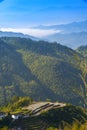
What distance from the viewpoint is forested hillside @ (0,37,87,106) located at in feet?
420

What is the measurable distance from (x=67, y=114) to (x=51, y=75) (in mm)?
94619

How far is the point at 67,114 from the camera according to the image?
4728 centimetres

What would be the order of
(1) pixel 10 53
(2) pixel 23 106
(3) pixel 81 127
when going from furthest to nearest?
(1) pixel 10 53
(2) pixel 23 106
(3) pixel 81 127

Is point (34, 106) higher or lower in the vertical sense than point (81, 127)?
lower

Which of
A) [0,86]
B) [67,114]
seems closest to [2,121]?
[67,114]

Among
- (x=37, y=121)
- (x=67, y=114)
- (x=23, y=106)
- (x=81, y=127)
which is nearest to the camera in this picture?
(x=81, y=127)

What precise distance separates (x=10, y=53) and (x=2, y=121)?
137 m

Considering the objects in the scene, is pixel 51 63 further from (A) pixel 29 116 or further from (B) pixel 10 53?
(A) pixel 29 116

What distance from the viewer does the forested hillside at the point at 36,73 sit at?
128 metres

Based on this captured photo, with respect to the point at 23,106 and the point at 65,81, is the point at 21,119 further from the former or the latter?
the point at 65,81

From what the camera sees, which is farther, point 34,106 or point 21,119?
point 34,106

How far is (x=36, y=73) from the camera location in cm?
15275

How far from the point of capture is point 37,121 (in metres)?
42.4

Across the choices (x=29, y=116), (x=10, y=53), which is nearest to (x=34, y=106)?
(x=29, y=116)
